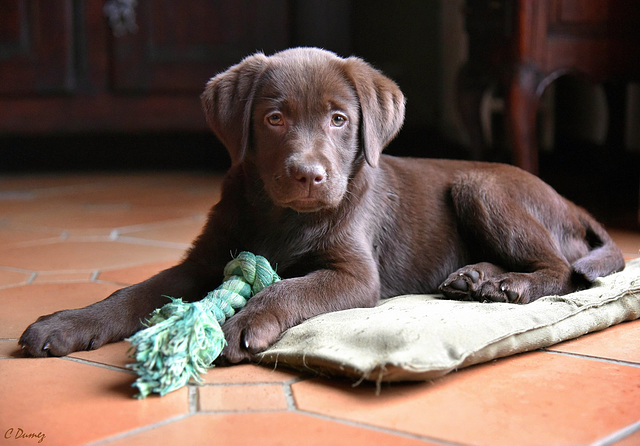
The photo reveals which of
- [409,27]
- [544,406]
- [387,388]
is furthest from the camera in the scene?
[409,27]

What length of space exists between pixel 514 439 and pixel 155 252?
2.35 m

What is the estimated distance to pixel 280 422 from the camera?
5.23 feet

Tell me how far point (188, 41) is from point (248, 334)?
472 centimetres

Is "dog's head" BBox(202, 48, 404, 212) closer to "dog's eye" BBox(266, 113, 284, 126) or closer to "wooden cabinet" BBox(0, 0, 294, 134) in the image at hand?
"dog's eye" BBox(266, 113, 284, 126)

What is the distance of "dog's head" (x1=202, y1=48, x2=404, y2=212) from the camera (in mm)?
2219

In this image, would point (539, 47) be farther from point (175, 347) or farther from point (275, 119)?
point (175, 347)

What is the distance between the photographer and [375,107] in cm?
248

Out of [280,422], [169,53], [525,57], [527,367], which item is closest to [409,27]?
[169,53]

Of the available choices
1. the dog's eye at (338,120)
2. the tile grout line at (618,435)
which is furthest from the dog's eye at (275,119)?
the tile grout line at (618,435)

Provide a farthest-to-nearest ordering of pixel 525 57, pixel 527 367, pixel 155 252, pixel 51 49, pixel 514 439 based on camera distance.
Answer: pixel 51 49
pixel 525 57
pixel 155 252
pixel 527 367
pixel 514 439

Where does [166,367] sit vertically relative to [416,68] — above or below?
below

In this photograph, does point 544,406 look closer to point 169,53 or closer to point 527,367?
point 527,367

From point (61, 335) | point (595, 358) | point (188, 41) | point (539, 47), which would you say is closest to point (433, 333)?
point (595, 358)

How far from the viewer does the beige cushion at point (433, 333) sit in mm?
1803
